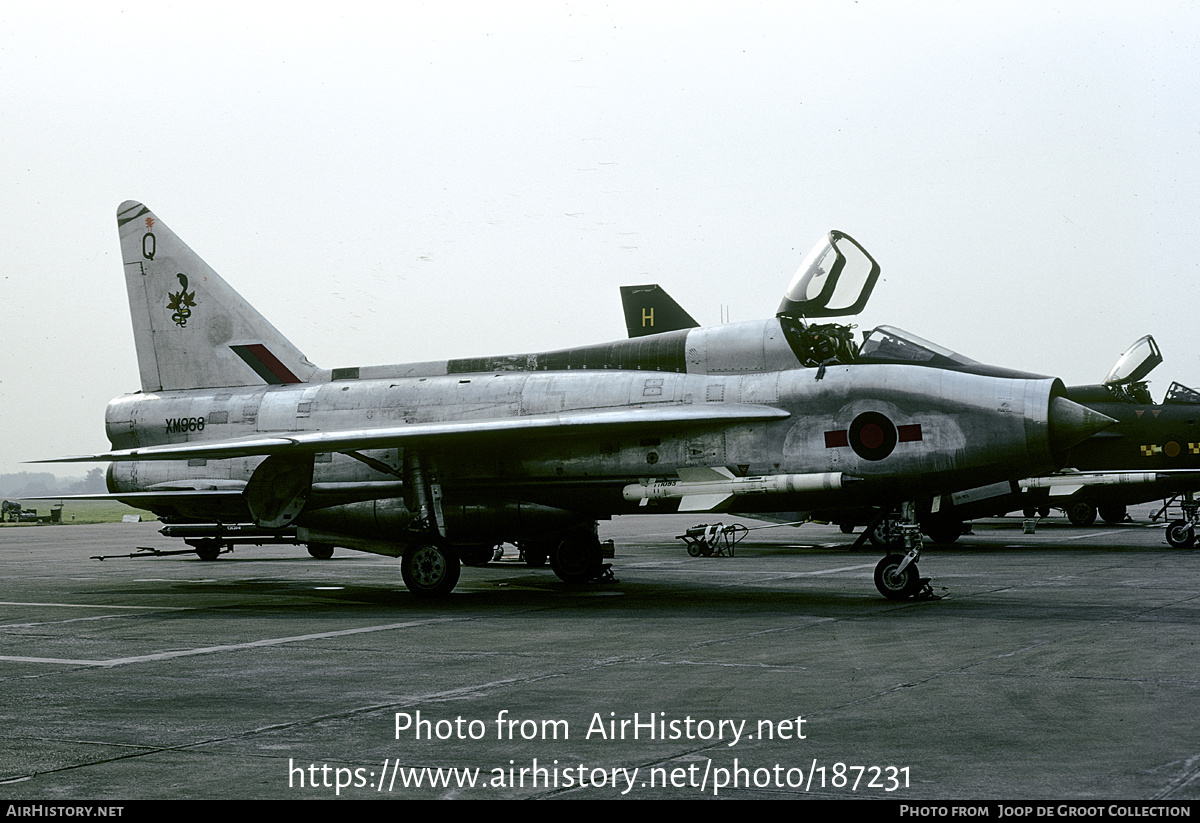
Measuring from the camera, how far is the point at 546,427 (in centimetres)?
1252

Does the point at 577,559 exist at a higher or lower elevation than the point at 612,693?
lower

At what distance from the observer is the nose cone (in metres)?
11.3

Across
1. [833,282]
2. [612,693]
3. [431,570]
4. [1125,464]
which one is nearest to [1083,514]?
[1125,464]

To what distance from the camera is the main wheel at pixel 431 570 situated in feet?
44.5

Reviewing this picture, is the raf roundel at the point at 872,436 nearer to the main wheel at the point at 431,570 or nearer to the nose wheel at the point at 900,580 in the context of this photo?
the nose wheel at the point at 900,580

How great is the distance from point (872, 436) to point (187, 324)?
33.6ft

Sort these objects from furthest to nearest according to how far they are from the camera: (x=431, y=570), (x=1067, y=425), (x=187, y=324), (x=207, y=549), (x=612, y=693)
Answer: (x=207, y=549) < (x=187, y=324) < (x=431, y=570) < (x=1067, y=425) < (x=612, y=693)

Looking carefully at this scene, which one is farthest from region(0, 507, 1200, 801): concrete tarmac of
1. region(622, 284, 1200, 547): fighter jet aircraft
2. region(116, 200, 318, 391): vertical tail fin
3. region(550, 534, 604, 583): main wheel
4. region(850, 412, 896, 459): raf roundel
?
region(622, 284, 1200, 547): fighter jet aircraft

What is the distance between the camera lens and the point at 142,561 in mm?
22328

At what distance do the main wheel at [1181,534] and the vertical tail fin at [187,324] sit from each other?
15990 mm

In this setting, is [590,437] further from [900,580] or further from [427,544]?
[900,580]

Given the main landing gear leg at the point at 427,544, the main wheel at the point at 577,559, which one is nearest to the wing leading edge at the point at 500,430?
the main landing gear leg at the point at 427,544

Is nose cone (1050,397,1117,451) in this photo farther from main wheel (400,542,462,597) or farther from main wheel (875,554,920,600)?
main wheel (400,542,462,597)

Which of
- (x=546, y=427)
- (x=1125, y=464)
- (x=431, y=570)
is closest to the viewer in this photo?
(x=546, y=427)
